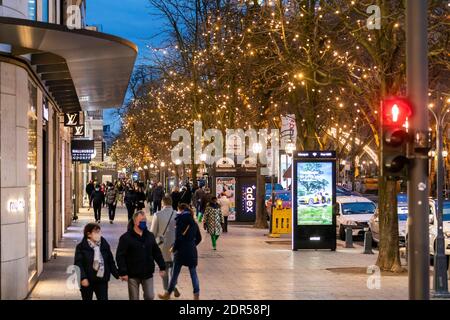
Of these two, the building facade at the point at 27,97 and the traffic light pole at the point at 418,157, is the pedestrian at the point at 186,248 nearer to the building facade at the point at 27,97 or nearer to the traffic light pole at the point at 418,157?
the building facade at the point at 27,97

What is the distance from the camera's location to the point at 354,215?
32.4 m

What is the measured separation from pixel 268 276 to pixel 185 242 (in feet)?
15.5

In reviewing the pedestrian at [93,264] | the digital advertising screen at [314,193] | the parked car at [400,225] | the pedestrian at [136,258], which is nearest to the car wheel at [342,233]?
the parked car at [400,225]

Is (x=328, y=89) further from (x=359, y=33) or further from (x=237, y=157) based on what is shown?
(x=359, y=33)

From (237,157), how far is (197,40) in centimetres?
659

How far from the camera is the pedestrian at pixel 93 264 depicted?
11.2 metres

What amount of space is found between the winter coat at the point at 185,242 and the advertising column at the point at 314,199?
11019mm

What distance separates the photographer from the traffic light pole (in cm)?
1102

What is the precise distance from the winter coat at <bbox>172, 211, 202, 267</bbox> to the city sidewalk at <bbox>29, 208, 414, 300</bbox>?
106 centimetres

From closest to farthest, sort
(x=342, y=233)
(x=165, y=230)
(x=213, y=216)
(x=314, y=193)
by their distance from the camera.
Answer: (x=165, y=230) < (x=213, y=216) < (x=314, y=193) < (x=342, y=233)

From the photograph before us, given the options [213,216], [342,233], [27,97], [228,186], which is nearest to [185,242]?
[27,97]

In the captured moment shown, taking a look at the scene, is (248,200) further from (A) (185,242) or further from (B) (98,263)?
(B) (98,263)

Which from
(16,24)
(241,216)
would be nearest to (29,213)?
(16,24)

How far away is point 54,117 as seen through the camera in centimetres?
2431
